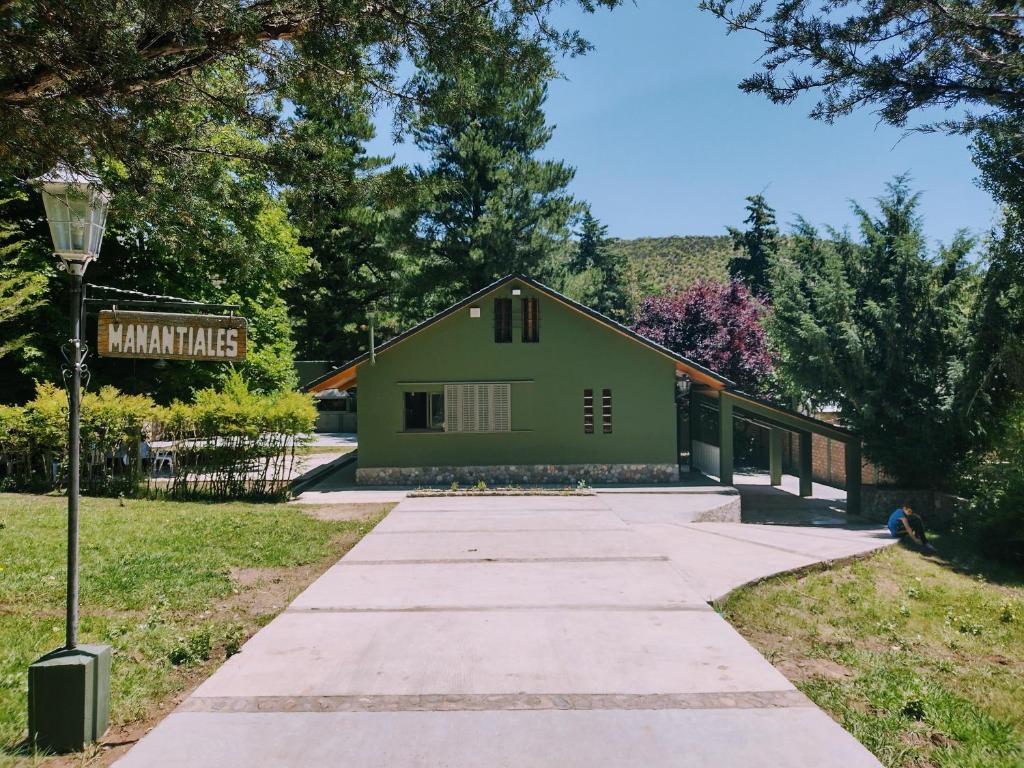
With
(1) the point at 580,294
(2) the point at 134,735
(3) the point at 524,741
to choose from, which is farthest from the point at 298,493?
(1) the point at 580,294

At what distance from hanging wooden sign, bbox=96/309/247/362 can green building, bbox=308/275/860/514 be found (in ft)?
36.3

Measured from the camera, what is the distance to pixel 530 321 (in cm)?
1803

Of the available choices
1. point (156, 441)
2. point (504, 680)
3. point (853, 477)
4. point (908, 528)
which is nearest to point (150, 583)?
point (504, 680)

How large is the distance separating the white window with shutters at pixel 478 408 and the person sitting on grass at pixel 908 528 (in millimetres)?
9025

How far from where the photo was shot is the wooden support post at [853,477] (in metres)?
17.0

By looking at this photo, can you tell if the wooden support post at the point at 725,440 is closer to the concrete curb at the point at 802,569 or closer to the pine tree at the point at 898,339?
the pine tree at the point at 898,339

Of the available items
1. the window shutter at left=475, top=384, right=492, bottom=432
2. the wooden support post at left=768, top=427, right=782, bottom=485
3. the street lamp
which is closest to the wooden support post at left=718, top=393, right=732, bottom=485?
the wooden support post at left=768, top=427, right=782, bottom=485

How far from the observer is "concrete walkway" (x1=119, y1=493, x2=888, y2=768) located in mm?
3850

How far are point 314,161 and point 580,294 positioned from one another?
2838cm

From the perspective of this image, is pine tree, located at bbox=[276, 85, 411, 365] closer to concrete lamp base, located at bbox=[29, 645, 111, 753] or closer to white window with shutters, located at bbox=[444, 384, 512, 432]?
concrete lamp base, located at bbox=[29, 645, 111, 753]

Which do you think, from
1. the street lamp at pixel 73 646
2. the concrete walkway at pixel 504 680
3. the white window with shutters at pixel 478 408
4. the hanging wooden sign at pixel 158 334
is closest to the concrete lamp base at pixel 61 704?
the street lamp at pixel 73 646

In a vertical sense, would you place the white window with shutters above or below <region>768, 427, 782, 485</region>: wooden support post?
above

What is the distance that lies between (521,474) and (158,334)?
40.3ft

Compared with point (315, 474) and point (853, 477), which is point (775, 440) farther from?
point (315, 474)
